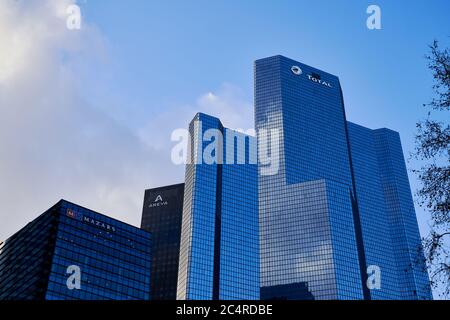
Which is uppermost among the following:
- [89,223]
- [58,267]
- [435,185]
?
[89,223]

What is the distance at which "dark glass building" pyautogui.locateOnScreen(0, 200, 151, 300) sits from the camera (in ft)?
439

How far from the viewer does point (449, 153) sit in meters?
18.2

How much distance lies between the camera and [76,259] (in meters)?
140

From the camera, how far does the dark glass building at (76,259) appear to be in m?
134
